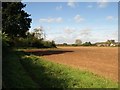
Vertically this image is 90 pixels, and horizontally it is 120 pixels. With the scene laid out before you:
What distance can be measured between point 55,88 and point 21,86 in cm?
154

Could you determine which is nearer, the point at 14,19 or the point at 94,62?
the point at 94,62

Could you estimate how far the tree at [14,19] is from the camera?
122ft

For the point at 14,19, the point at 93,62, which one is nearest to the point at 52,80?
the point at 93,62

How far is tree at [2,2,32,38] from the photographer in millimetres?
37219

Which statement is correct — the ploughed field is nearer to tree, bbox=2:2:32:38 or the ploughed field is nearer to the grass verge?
the grass verge

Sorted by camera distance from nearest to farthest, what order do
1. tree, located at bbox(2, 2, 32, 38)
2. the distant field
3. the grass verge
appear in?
the grass verge < the distant field < tree, located at bbox(2, 2, 32, 38)

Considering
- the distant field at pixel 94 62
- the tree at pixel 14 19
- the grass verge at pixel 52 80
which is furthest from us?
the tree at pixel 14 19

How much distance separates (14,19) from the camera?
37.5 m

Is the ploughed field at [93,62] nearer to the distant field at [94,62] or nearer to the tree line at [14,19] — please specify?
the distant field at [94,62]

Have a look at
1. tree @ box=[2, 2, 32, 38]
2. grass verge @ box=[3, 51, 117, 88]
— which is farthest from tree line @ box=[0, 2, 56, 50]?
grass verge @ box=[3, 51, 117, 88]

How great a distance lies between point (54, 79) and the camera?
13719 mm

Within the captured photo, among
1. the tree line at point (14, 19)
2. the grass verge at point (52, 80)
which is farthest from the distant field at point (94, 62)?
the tree line at point (14, 19)

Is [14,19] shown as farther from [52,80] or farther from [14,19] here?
[52,80]

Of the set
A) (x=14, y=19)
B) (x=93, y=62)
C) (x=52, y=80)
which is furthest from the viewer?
(x=14, y=19)
